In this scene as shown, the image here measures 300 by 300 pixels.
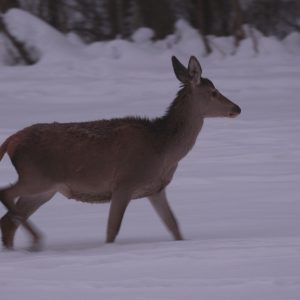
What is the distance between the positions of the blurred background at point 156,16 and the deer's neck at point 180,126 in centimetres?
1556

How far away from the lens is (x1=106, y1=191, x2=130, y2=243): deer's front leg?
25.2 ft

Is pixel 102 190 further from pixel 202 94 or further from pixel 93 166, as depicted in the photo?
pixel 202 94

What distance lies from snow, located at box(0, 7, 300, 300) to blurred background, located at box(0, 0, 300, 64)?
2.51 metres

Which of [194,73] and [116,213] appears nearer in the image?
[116,213]

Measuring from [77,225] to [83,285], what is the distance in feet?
10.5

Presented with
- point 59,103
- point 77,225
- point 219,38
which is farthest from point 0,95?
point 77,225

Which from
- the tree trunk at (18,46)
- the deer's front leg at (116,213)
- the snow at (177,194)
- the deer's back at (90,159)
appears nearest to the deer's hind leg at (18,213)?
the snow at (177,194)

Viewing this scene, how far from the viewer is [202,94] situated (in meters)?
8.36

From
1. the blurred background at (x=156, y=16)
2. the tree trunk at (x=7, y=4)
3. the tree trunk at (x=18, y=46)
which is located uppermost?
the tree trunk at (x=18, y=46)

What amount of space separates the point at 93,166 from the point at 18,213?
751mm

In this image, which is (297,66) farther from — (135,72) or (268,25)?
(268,25)

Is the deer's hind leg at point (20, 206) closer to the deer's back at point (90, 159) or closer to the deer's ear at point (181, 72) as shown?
the deer's back at point (90, 159)

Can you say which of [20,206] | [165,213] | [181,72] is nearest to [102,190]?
[165,213]

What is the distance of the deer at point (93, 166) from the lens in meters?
7.73
